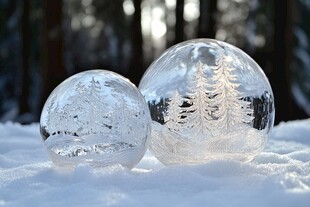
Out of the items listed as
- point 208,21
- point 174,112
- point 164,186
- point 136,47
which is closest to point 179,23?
point 208,21

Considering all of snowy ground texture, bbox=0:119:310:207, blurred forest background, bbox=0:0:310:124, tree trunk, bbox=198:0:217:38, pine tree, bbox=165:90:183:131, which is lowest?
blurred forest background, bbox=0:0:310:124

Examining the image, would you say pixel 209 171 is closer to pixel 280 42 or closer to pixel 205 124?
pixel 205 124

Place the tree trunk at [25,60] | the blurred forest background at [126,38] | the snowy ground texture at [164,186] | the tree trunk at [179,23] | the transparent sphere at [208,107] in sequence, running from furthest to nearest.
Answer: the tree trunk at [25,60] < the tree trunk at [179,23] < the blurred forest background at [126,38] < the transparent sphere at [208,107] < the snowy ground texture at [164,186]

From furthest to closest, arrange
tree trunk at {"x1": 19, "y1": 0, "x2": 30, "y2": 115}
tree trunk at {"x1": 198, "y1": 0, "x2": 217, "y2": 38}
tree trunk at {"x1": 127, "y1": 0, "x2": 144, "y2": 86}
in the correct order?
tree trunk at {"x1": 19, "y1": 0, "x2": 30, "y2": 115} < tree trunk at {"x1": 198, "y1": 0, "x2": 217, "y2": 38} < tree trunk at {"x1": 127, "y1": 0, "x2": 144, "y2": 86}

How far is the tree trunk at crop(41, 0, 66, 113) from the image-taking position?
8.67 m

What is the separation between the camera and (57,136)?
229 cm

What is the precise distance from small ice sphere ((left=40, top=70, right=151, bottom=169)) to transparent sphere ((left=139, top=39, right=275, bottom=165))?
0.14 meters

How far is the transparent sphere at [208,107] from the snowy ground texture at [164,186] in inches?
6.9

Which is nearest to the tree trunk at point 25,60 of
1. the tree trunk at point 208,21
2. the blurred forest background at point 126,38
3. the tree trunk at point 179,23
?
the blurred forest background at point 126,38

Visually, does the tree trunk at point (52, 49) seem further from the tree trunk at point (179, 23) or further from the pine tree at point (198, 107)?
the pine tree at point (198, 107)

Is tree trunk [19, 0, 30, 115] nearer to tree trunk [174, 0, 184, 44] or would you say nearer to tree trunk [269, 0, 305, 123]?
tree trunk [174, 0, 184, 44]

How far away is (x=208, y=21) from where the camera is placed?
11062 millimetres

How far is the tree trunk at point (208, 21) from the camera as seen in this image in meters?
10.9

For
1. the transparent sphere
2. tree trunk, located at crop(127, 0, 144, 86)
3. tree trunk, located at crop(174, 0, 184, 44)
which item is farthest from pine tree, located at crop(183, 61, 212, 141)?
→ tree trunk, located at crop(174, 0, 184, 44)
